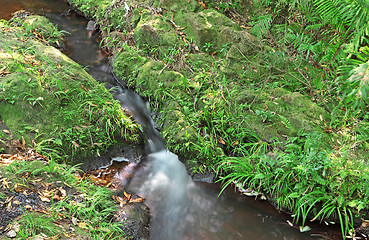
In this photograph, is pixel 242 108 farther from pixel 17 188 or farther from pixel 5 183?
pixel 5 183

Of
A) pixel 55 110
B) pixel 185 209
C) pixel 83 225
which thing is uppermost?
pixel 55 110

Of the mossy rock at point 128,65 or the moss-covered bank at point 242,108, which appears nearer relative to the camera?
the moss-covered bank at point 242,108

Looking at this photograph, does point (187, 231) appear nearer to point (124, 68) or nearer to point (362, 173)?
point (362, 173)

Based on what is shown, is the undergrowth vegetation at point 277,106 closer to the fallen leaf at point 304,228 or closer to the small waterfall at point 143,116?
the fallen leaf at point 304,228

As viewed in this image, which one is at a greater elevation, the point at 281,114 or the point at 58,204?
the point at 281,114

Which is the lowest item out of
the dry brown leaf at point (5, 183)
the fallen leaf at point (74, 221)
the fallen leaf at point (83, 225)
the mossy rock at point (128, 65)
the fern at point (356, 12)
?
the fallen leaf at point (83, 225)

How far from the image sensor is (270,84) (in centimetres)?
522

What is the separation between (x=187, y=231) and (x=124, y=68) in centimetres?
383

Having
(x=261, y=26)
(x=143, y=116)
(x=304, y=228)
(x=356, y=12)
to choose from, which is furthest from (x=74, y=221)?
(x=261, y=26)

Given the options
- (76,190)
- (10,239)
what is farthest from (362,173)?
(10,239)

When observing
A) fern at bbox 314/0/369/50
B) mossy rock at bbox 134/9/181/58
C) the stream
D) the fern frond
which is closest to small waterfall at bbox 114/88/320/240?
the stream

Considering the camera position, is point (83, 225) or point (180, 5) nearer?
point (83, 225)

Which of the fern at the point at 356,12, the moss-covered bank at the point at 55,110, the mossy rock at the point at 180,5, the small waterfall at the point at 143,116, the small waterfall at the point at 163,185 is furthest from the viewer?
the mossy rock at the point at 180,5

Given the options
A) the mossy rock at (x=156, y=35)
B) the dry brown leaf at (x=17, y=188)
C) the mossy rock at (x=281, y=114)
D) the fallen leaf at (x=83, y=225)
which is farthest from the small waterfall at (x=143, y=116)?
the dry brown leaf at (x=17, y=188)
